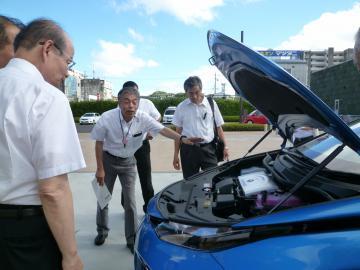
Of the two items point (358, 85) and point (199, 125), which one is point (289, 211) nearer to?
point (199, 125)

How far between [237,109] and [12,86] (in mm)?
38298

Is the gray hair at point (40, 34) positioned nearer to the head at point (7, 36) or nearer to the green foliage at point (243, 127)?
the head at point (7, 36)

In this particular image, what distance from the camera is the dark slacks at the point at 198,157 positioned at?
15.1ft

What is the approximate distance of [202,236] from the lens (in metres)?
1.79

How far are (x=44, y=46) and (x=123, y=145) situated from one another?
92.8 inches

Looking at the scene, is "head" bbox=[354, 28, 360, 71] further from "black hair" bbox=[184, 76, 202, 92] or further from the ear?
"black hair" bbox=[184, 76, 202, 92]

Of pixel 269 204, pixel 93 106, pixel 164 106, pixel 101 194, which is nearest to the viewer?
pixel 269 204

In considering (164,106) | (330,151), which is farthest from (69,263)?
(164,106)

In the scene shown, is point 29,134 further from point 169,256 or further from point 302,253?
point 302,253

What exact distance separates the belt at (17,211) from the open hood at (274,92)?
122 cm

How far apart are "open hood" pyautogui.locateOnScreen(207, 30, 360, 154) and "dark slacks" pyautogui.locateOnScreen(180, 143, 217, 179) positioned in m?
1.76

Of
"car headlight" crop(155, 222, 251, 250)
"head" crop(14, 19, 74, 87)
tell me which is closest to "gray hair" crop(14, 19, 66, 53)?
"head" crop(14, 19, 74, 87)

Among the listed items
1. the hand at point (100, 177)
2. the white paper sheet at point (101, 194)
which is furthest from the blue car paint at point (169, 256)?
the hand at point (100, 177)

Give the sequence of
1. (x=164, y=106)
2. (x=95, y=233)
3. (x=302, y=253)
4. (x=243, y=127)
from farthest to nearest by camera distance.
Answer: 1. (x=164, y=106)
2. (x=243, y=127)
3. (x=95, y=233)
4. (x=302, y=253)
